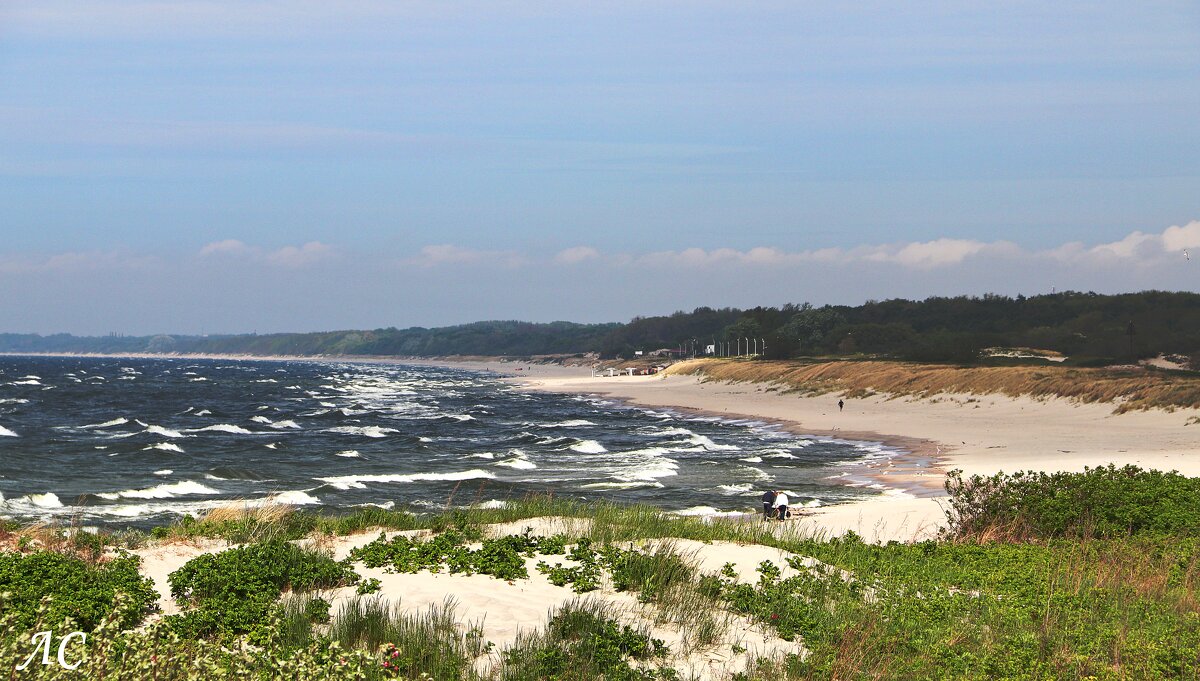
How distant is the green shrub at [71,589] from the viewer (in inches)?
349

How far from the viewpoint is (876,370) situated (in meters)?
81.3

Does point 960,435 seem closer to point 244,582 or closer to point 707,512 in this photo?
point 707,512

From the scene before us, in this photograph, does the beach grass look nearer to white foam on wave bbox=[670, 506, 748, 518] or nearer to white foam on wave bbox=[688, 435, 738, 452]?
white foam on wave bbox=[688, 435, 738, 452]

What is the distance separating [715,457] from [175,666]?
109 ft

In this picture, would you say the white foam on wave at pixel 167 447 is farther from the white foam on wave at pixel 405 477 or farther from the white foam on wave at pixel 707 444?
the white foam on wave at pixel 707 444

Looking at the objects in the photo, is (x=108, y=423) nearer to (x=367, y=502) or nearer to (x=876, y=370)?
(x=367, y=502)

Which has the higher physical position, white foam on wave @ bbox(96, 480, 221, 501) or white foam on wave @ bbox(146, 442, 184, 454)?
white foam on wave @ bbox(96, 480, 221, 501)

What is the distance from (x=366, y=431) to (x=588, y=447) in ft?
50.6

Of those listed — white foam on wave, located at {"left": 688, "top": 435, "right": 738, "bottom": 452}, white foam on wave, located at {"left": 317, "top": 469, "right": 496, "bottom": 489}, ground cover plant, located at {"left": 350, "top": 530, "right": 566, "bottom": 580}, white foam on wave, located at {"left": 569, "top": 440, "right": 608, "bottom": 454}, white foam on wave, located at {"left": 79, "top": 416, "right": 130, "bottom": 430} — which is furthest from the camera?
white foam on wave, located at {"left": 79, "top": 416, "right": 130, "bottom": 430}

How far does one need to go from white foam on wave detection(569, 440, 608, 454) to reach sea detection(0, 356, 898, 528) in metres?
0.09

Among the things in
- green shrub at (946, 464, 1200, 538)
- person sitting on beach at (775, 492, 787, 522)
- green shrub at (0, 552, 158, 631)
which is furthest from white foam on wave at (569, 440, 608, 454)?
green shrub at (0, 552, 158, 631)

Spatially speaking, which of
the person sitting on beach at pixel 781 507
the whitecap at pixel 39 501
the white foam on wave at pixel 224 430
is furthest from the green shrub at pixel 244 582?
the white foam on wave at pixel 224 430

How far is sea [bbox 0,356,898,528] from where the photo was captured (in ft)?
90.8

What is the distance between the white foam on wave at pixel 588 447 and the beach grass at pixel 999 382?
25414mm
